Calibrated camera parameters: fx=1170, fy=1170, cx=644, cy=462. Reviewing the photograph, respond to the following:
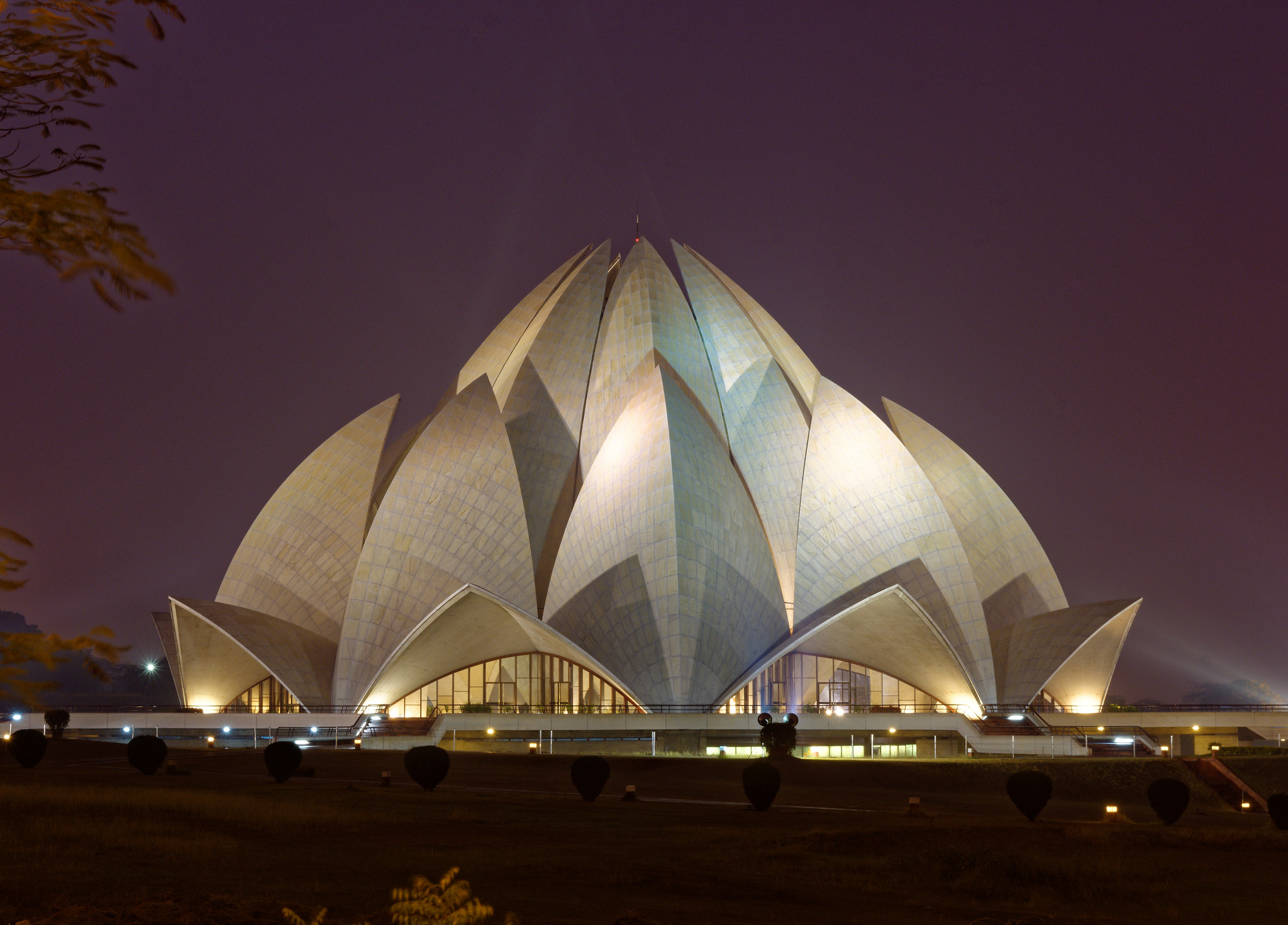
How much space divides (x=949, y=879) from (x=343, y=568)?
1330 inches

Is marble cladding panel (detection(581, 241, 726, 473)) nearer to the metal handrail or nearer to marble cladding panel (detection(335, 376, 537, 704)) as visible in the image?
marble cladding panel (detection(335, 376, 537, 704))

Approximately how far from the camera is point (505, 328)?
5131cm

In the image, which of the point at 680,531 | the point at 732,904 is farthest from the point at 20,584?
the point at 680,531

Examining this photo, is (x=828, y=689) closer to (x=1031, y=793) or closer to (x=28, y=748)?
(x=1031, y=793)

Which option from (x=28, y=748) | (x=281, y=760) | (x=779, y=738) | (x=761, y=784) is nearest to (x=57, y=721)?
(x=28, y=748)

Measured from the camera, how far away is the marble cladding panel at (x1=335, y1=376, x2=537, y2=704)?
135 feet

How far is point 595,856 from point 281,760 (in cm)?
1000

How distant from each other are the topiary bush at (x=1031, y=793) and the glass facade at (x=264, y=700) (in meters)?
31.7

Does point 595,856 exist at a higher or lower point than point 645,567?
lower

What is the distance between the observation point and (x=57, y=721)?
36125 mm

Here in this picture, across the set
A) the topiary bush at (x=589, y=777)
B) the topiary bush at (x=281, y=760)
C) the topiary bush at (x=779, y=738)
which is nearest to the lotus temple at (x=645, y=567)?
the topiary bush at (x=779, y=738)

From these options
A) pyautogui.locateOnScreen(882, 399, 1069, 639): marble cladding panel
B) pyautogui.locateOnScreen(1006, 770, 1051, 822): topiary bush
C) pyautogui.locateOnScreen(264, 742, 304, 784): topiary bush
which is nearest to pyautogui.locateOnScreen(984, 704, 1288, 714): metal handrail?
pyautogui.locateOnScreen(882, 399, 1069, 639): marble cladding panel

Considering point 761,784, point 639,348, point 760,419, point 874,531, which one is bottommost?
point 761,784

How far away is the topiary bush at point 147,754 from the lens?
912 inches
